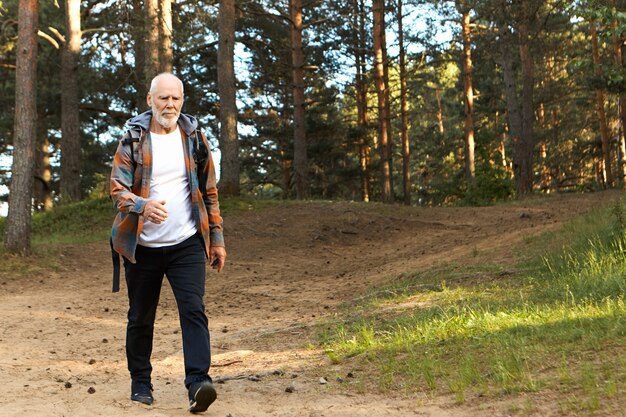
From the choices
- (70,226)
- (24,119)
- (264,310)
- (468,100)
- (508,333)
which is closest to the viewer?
(508,333)

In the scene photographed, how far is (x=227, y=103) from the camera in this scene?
22.6 metres

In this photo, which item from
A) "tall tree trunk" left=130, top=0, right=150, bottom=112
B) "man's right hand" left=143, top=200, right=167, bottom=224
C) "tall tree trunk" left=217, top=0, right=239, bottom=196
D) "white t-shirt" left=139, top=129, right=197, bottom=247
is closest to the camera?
"man's right hand" left=143, top=200, right=167, bottom=224

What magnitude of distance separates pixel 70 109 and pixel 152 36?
618 centimetres

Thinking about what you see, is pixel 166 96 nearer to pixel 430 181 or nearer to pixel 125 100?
pixel 125 100

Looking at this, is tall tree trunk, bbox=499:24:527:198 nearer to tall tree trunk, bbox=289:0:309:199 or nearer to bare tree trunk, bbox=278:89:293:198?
tall tree trunk, bbox=289:0:309:199

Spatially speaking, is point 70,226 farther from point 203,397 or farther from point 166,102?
point 203,397

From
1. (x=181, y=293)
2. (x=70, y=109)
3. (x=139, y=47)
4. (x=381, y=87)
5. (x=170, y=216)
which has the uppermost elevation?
(x=139, y=47)

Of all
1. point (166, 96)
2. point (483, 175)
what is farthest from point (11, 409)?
point (483, 175)

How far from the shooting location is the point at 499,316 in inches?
277

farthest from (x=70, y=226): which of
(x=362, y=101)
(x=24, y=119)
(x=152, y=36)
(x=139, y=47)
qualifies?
(x=362, y=101)

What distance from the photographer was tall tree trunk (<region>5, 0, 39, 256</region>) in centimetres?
1539

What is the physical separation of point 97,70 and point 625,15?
24.5 m

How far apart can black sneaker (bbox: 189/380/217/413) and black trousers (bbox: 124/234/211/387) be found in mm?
78

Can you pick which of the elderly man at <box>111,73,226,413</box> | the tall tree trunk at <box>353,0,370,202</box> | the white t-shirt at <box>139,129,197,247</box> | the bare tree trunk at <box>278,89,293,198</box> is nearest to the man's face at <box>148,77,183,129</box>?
the elderly man at <box>111,73,226,413</box>
